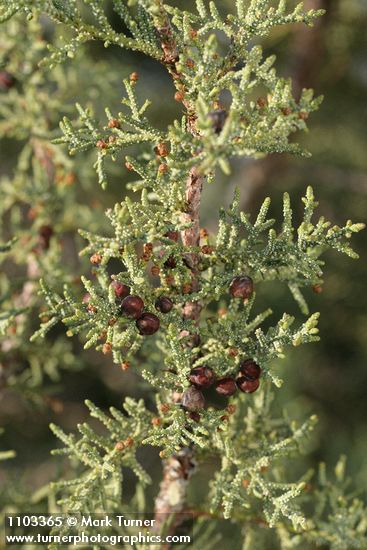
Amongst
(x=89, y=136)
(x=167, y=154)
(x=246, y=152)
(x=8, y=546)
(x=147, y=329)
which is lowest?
(x=8, y=546)

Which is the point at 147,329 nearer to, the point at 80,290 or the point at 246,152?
the point at 246,152

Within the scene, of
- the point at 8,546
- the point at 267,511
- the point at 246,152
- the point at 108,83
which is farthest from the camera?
the point at 108,83

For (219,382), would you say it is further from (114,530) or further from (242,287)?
(114,530)

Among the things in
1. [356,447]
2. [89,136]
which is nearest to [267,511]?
[89,136]

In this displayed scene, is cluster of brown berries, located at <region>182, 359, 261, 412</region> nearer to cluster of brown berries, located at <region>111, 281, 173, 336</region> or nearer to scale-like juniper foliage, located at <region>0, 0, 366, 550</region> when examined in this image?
scale-like juniper foliage, located at <region>0, 0, 366, 550</region>

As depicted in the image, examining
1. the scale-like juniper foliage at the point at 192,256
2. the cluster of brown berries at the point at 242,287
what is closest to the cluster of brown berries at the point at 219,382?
the scale-like juniper foliage at the point at 192,256
